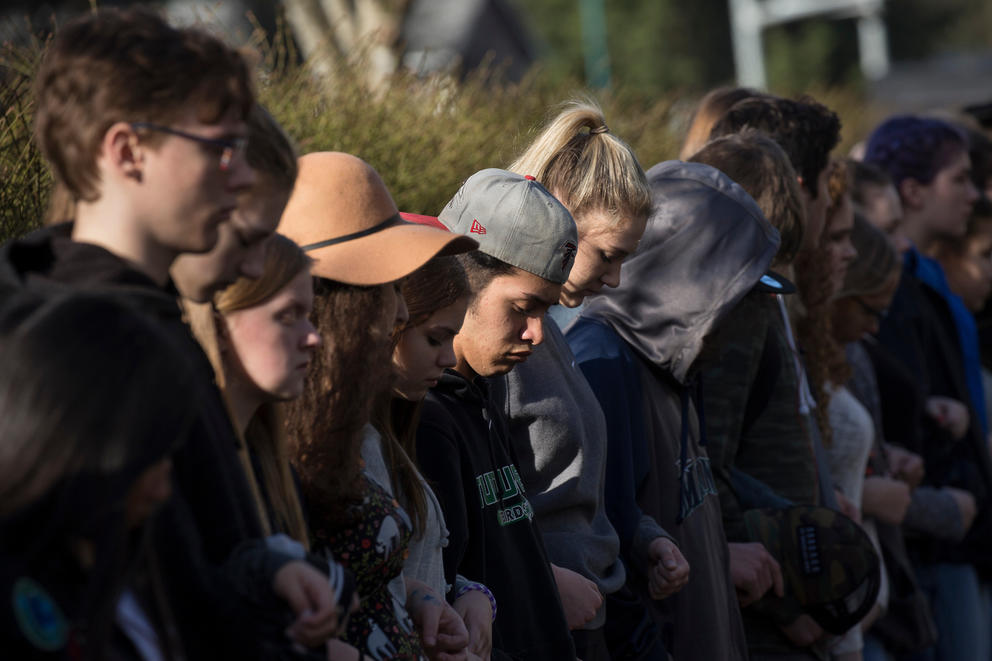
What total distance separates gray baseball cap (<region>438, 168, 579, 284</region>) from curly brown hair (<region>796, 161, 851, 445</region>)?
177 cm

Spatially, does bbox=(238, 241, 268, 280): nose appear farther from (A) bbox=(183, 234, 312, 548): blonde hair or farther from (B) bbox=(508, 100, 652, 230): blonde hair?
(B) bbox=(508, 100, 652, 230): blonde hair

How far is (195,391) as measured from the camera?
1.63m

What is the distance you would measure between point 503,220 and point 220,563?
1.50m

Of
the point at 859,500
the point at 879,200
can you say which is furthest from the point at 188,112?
the point at 879,200

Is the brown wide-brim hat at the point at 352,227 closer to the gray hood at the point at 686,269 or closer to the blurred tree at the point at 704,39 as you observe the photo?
the gray hood at the point at 686,269

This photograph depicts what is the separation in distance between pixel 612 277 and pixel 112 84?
1967 millimetres

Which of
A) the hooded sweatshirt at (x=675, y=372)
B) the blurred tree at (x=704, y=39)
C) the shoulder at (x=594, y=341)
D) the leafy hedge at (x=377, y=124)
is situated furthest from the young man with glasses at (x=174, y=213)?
the blurred tree at (x=704, y=39)

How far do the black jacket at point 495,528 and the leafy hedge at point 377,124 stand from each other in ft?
3.85

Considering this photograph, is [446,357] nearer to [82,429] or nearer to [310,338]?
[310,338]

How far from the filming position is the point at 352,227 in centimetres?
274

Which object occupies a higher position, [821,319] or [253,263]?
[253,263]

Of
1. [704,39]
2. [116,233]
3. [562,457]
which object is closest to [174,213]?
[116,233]

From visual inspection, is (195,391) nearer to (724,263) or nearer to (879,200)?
(724,263)

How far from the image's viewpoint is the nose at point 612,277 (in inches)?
142
